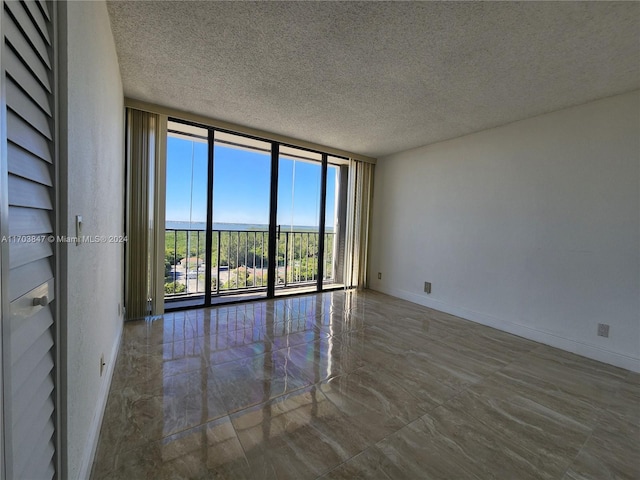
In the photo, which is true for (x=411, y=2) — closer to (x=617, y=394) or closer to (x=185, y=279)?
(x=617, y=394)

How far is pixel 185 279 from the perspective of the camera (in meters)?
4.00

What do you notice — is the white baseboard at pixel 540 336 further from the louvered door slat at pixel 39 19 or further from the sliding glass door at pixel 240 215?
the louvered door slat at pixel 39 19

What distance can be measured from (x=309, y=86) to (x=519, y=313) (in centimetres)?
326

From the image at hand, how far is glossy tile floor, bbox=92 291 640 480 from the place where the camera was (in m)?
1.31

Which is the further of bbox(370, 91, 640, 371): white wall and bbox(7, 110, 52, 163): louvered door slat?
bbox(370, 91, 640, 371): white wall

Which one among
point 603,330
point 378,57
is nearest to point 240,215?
point 378,57

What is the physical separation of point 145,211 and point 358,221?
320cm

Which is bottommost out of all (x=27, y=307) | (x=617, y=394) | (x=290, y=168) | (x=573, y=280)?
(x=617, y=394)

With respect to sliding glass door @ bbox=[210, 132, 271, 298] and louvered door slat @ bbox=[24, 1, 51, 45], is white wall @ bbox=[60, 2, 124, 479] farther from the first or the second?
sliding glass door @ bbox=[210, 132, 271, 298]

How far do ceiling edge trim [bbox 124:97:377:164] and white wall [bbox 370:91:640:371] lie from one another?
1310 mm

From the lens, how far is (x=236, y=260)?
443 centimetres

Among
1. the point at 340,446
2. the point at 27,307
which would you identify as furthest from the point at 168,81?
the point at 340,446

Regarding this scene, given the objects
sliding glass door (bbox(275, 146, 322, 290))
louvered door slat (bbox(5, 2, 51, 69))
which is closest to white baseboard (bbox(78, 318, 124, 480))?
louvered door slat (bbox(5, 2, 51, 69))

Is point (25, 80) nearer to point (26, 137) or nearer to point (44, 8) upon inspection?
point (26, 137)
